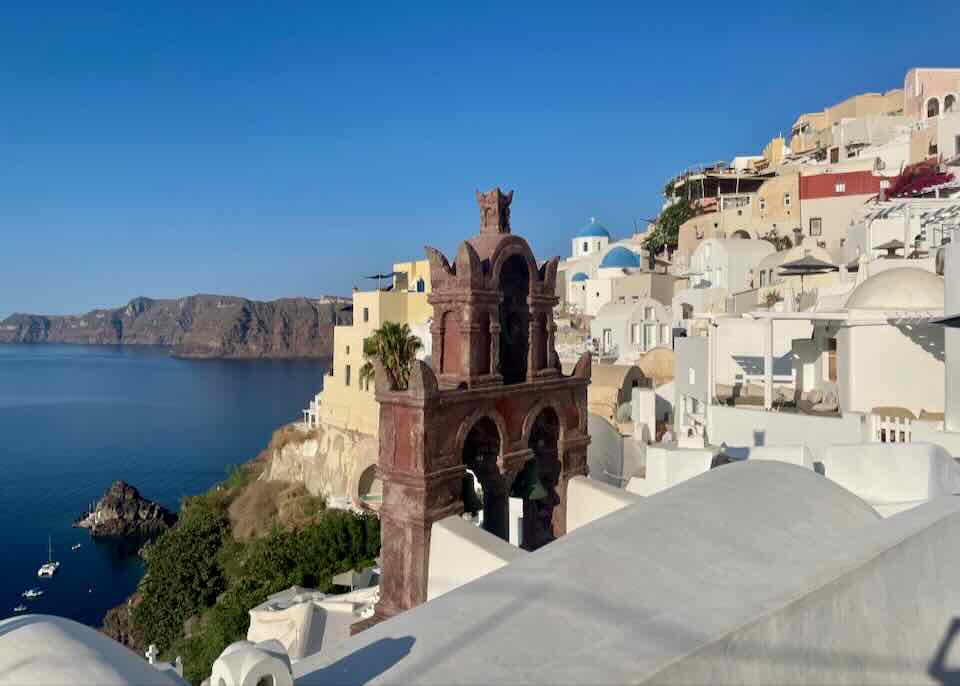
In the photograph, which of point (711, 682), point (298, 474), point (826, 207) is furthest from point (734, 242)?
point (711, 682)

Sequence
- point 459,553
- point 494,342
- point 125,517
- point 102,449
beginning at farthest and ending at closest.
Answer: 1. point 102,449
2. point 125,517
3. point 494,342
4. point 459,553

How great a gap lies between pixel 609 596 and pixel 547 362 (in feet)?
18.6

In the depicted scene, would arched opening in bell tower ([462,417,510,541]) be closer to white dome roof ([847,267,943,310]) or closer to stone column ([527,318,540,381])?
stone column ([527,318,540,381])

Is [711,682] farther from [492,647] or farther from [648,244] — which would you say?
[648,244]

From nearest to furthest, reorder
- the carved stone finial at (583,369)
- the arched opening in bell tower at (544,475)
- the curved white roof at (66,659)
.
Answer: the curved white roof at (66,659) → the arched opening in bell tower at (544,475) → the carved stone finial at (583,369)

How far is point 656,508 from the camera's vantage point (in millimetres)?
7727

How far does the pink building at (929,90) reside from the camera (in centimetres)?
5400

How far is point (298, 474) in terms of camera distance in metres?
42.0

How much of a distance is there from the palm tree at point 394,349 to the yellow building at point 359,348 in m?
1.96

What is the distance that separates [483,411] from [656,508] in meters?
3.00

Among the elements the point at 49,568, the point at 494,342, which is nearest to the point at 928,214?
the point at 494,342

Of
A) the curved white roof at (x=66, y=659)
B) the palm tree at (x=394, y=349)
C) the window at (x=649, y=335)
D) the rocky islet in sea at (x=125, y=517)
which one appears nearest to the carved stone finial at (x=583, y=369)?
the curved white roof at (x=66, y=659)

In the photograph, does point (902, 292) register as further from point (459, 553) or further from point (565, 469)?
point (459, 553)

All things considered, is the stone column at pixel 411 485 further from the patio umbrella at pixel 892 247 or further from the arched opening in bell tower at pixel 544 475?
the patio umbrella at pixel 892 247
